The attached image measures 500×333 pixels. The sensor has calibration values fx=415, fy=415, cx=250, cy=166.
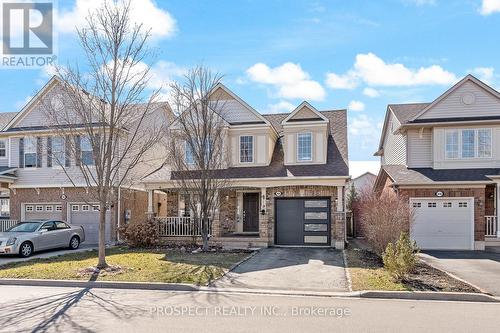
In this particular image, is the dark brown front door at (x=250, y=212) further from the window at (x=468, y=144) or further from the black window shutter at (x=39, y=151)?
the black window shutter at (x=39, y=151)

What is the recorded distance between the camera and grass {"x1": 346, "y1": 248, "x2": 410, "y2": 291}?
10070 mm

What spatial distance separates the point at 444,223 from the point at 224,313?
14.1m

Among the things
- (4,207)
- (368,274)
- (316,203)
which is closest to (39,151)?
(4,207)

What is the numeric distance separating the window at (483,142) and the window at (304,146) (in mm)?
7961

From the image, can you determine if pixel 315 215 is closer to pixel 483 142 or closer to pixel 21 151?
pixel 483 142

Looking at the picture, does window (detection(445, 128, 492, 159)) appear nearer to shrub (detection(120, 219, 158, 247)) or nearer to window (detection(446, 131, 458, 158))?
window (detection(446, 131, 458, 158))

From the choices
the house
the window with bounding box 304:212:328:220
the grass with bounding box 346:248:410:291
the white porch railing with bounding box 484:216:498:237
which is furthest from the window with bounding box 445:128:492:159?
the grass with bounding box 346:248:410:291

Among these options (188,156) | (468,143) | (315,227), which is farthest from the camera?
(468,143)

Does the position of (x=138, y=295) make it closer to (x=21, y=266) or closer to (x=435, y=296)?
(x=21, y=266)

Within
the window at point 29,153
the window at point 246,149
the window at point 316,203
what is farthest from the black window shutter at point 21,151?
the window at point 316,203

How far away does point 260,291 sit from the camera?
1001cm

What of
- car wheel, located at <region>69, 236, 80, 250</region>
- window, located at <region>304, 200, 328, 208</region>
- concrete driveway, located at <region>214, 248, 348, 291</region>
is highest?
window, located at <region>304, 200, 328, 208</region>

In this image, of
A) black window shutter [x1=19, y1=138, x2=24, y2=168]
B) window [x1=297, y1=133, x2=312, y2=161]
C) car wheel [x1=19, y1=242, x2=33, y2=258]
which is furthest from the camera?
black window shutter [x1=19, y1=138, x2=24, y2=168]

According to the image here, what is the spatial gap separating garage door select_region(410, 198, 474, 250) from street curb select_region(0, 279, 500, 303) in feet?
31.9
